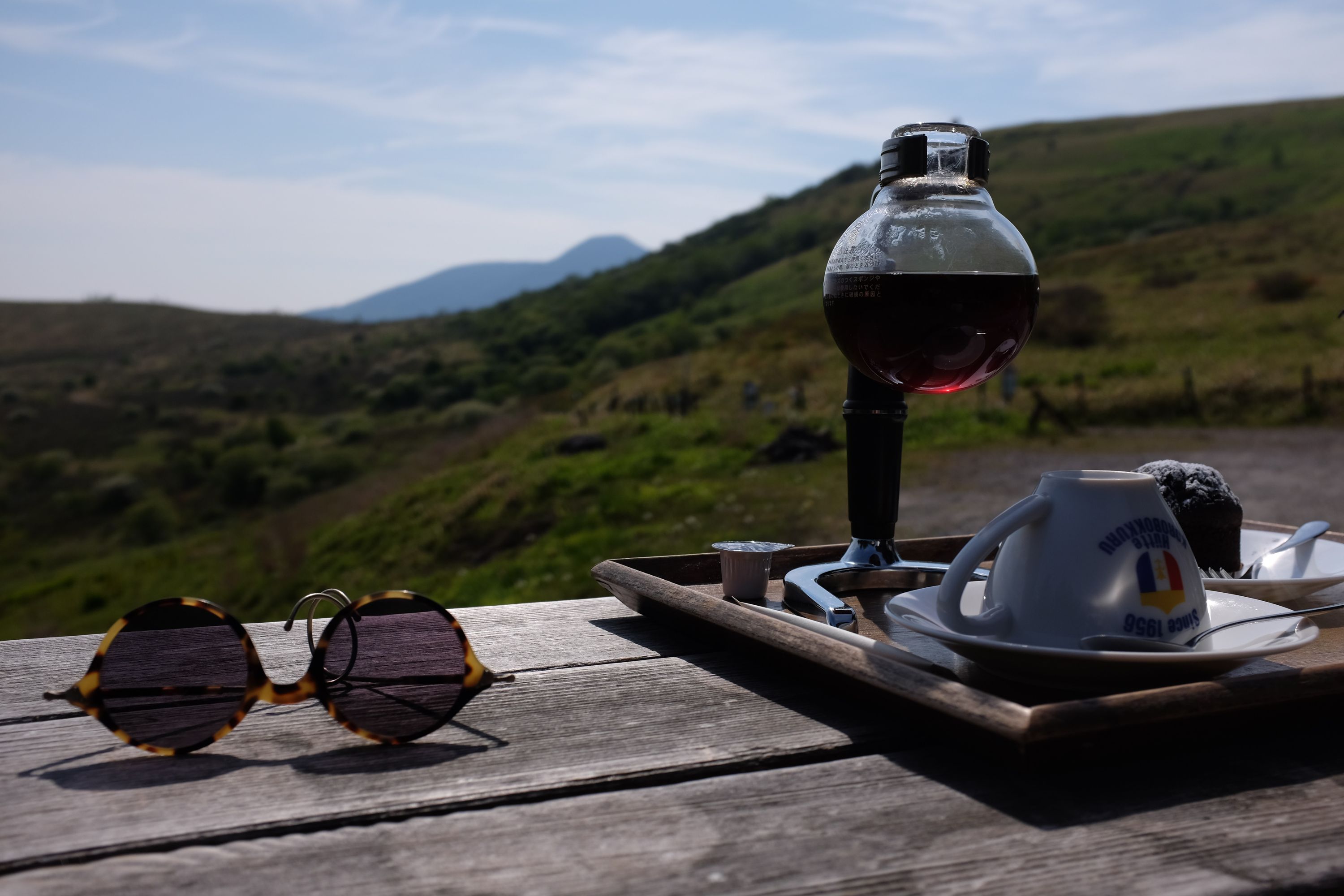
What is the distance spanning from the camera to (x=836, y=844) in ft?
3.00

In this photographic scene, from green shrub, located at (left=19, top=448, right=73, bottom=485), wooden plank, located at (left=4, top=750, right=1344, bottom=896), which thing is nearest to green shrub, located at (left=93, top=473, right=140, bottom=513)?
green shrub, located at (left=19, top=448, right=73, bottom=485)

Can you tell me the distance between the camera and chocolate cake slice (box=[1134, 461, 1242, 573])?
6.25 ft

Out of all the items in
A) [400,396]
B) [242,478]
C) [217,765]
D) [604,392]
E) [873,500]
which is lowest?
[242,478]

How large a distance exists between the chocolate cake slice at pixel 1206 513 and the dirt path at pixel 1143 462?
8.61 metres

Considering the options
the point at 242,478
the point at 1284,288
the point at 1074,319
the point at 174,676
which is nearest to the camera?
the point at 174,676

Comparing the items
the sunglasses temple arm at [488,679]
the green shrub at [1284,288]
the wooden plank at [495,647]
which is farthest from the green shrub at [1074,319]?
the sunglasses temple arm at [488,679]

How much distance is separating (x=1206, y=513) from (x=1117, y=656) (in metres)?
0.93

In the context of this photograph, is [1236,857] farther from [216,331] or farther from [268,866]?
[216,331]

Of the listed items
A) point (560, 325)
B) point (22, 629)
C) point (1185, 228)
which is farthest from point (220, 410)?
point (1185, 228)

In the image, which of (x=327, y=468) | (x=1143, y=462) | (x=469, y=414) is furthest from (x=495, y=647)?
(x=469, y=414)

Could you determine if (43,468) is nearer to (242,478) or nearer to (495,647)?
(242,478)

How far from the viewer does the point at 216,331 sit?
3976 inches

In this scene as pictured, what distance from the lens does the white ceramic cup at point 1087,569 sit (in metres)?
1.25

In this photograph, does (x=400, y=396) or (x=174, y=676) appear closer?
(x=174, y=676)
